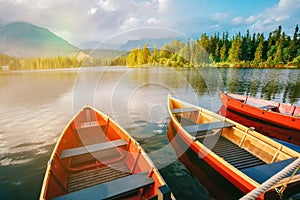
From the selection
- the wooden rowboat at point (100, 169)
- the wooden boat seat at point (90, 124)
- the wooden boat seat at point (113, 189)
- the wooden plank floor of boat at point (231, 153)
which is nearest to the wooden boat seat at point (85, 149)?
the wooden rowboat at point (100, 169)

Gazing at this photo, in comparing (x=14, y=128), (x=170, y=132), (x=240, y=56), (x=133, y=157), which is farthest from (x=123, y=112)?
(x=240, y=56)

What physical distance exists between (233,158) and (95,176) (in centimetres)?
500

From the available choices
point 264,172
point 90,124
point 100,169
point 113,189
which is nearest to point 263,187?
point 264,172

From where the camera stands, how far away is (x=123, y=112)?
13.7 m

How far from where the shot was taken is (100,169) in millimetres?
5184

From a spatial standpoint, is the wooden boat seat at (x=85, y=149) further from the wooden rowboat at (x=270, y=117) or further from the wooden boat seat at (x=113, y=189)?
the wooden rowboat at (x=270, y=117)

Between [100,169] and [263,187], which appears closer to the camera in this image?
[263,187]

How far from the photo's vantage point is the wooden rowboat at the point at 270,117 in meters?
9.20

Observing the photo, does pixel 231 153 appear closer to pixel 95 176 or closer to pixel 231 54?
pixel 95 176

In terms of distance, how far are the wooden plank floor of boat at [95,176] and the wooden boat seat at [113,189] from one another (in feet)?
3.62

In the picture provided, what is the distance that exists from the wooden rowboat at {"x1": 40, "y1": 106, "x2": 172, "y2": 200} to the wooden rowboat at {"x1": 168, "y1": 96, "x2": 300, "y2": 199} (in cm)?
240

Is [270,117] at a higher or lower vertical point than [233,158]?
higher

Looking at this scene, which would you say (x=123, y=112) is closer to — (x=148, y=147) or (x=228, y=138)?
(x=148, y=147)

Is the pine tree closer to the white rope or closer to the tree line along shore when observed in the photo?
the tree line along shore
